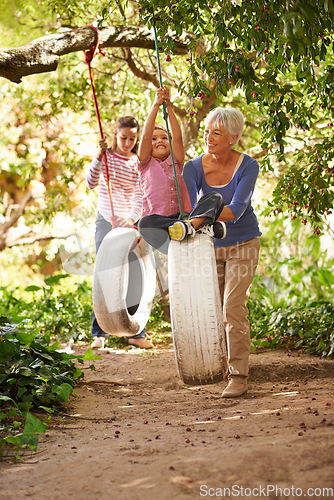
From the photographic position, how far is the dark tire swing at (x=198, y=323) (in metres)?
3.06

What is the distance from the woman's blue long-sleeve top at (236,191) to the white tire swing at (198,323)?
500mm

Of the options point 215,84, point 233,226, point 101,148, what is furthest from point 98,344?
point 215,84

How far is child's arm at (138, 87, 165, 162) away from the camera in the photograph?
368 centimetres

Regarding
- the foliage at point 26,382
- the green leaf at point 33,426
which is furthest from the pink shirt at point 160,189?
the green leaf at point 33,426

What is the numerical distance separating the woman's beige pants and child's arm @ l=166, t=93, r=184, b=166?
76cm

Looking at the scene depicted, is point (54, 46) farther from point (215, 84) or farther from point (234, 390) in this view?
point (234, 390)

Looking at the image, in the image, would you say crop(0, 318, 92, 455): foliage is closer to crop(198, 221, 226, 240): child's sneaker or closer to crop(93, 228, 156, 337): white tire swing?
crop(93, 228, 156, 337): white tire swing

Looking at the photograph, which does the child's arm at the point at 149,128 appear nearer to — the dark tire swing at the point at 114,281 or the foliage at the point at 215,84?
the foliage at the point at 215,84

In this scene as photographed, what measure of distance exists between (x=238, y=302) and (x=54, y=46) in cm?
233

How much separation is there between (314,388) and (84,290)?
437 centimetres

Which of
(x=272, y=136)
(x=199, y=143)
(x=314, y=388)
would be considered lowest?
(x=314, y=388)

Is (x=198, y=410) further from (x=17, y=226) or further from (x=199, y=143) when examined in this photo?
(x=17, y=226)

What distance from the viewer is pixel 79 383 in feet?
12.6

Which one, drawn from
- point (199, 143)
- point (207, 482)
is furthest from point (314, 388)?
point (199, 143)
